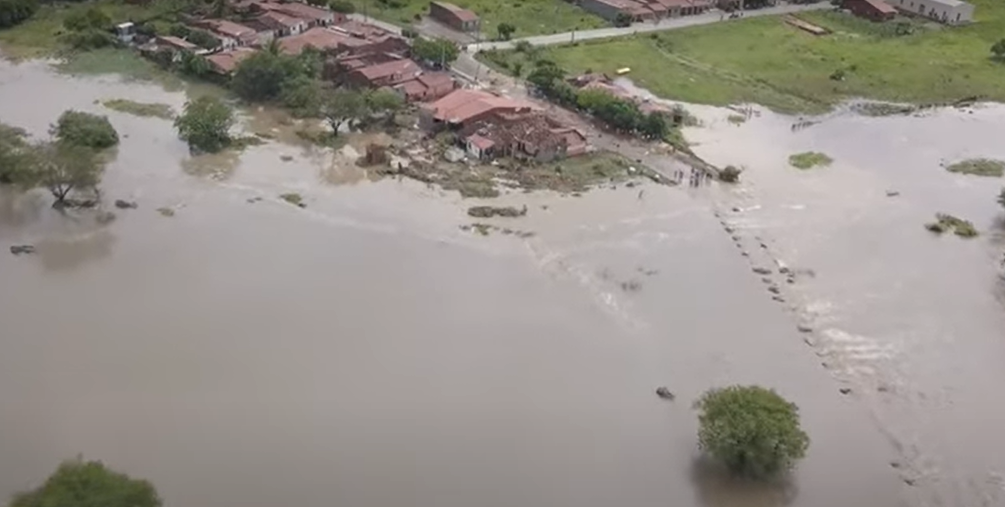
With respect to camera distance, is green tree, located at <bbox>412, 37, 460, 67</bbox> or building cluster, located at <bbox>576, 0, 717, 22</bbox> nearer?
green tree, located at <bbox>412, 37, 460, 67</bbox>

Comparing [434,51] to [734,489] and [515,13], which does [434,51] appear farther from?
[734,489]

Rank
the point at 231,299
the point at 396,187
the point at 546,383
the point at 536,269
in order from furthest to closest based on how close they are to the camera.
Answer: the point at 396,187 → the point at 536,269 → the point at 231,299 → the point at 546,383

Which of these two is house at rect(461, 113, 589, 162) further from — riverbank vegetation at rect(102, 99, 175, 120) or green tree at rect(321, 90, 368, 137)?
riverbank vegetation at rect(102, 99, 175, 120)

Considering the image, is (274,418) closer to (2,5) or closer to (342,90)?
(342,90)

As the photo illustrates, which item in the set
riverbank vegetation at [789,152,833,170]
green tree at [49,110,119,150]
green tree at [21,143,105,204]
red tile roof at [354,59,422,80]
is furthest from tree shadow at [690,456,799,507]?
red tile roof at [354,59,422,80]

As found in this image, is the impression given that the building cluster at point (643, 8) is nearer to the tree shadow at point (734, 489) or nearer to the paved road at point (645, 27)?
the paved road at point (645, 27)

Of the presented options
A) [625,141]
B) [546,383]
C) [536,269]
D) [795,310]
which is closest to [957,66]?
[625,141]

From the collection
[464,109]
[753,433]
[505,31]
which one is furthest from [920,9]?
[753,433]

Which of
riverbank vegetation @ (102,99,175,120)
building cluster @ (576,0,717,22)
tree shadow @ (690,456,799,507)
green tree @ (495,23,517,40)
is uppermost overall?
building cluster @ (576,0,717,22)
